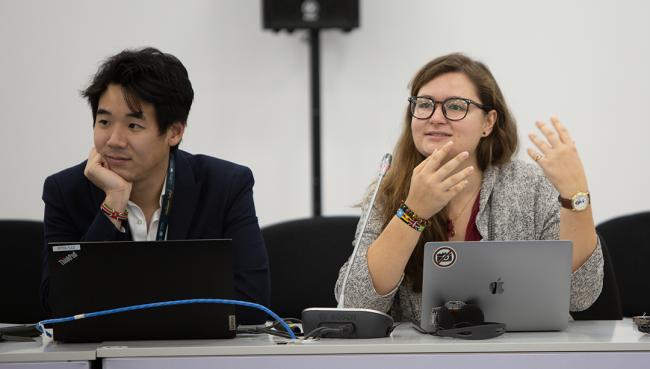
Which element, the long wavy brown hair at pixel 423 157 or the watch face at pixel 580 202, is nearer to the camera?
the watch face at pixel 580 202

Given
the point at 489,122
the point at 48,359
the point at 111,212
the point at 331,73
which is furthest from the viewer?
the point at 331,73

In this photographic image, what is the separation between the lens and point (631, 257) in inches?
98.4

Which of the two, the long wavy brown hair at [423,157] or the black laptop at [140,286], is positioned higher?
the long wavy brown hair at [423,157]

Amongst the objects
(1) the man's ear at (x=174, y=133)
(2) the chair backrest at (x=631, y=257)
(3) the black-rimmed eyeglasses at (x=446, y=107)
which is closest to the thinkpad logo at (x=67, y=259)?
(1) the man's ear at (x=174, y=133)

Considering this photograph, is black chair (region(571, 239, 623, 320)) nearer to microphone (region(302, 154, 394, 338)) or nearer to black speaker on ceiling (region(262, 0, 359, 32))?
microphone (region(302, 154, 394, 338))

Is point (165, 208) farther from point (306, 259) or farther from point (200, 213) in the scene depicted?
point (306, 259)

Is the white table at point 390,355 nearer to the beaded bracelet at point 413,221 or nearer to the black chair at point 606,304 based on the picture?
the beaded bracelet at point 413,221

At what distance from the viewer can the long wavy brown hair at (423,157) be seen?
2.06 metres

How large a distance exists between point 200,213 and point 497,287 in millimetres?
851

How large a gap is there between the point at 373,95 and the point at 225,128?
2.12ft

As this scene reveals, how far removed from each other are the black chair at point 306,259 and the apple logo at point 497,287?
0.88 metres

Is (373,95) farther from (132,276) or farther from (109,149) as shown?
(132,276)

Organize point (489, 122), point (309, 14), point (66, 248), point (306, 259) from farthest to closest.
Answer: point (309, 14) → point (306, 259) → point (489, 122) → point (66, 248)

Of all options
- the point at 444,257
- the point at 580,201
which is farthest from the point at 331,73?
the point at 444,257
